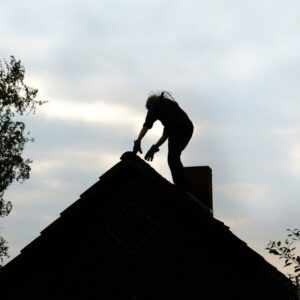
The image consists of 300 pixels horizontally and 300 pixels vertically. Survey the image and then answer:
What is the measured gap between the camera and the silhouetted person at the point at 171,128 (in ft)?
31.1

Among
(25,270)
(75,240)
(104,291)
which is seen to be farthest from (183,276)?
(25,270)

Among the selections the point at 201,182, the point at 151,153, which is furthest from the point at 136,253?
the point at 201,182

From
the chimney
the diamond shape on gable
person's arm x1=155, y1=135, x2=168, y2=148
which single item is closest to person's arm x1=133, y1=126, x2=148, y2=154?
person's arm x1=155, y1=135, x2=168, y2=148

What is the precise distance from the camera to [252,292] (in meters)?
9.99

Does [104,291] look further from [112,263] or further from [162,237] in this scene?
[162,237]

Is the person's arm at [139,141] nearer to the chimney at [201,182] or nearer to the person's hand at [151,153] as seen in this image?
the person's hand at [151,153]

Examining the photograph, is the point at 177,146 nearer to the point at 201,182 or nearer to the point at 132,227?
the point at 132,227

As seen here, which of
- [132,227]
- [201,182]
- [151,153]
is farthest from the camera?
[201,182]

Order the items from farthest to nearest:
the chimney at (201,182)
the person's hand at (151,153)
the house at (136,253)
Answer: the chimney at (201,182), the house at (136,253), the person's hand at (151,153)

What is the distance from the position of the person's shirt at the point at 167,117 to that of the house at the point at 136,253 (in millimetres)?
1497

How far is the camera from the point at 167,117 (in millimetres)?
9680

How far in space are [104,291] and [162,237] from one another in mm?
1648

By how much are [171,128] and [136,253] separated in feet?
9.52

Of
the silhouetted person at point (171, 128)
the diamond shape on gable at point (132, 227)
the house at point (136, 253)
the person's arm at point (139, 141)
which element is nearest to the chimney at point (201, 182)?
the house at point (136, 253)
